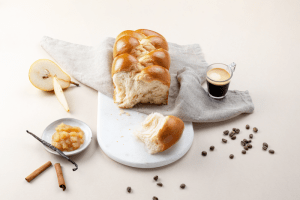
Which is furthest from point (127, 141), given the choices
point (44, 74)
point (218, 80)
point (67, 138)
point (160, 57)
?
point (44, 74)

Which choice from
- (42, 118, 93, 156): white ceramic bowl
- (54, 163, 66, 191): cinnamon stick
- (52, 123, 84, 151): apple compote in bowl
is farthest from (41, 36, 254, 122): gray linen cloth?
(54, 163, 66, 191): cinnamon stick

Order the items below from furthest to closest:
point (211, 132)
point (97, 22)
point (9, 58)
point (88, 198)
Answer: point (97, 22) < point (9, 58) < point (211, 132) < point (88, 198)

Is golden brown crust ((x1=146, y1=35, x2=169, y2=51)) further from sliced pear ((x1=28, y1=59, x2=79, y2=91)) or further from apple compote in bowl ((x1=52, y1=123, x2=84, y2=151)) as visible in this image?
apple compote in bowl ((x1=52, y1=123, x2=84, y2=151))

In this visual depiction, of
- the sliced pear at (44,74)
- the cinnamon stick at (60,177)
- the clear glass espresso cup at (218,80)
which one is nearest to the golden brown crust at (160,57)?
the clear glass espresso cup at (218,80)

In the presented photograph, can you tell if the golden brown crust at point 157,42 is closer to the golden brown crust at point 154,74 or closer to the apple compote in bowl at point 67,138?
the golden brown crust at point 154,74

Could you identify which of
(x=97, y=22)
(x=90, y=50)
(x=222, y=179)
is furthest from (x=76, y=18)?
(x=222, y=179)

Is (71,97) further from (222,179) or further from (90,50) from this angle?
(222,179)
